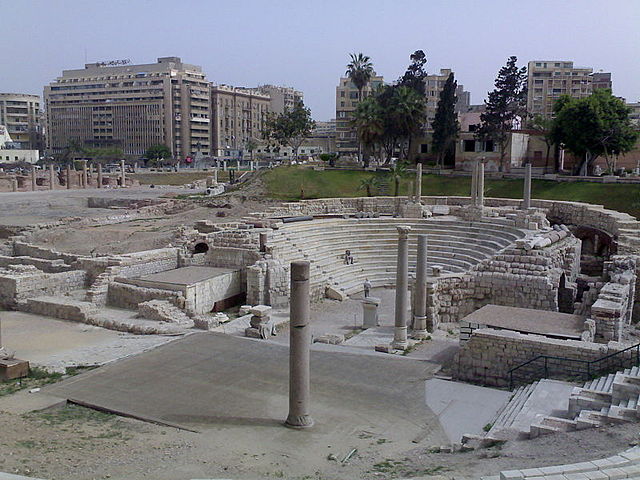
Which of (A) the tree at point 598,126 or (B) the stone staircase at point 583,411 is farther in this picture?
(A) the tree at point 598,126

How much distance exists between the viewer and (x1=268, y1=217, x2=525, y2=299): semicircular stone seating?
32.4 m

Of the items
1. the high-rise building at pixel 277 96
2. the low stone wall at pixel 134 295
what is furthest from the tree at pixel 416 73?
the high-rise building at pixel 277 96

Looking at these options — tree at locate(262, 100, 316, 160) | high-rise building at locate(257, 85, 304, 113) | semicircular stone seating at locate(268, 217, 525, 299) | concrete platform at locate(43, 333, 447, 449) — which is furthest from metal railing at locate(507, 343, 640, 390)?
high-rise building at locate(257, 85, 304, 113)

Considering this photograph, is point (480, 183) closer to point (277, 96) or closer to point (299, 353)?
point (299, 353)

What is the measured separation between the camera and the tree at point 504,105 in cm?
6775

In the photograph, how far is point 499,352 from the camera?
1789 cm

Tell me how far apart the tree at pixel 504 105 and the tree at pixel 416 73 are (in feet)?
32.1

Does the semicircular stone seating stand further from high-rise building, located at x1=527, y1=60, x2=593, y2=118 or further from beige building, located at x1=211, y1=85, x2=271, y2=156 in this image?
beige building, located at x1=211, y1=85, x2=271, y2=156

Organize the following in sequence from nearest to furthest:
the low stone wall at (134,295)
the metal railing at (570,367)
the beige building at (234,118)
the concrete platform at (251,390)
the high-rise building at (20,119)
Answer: the concrete platform at (251,390), the metal railing at (570,367), the low stone wall at (134,295), the beige building at (234,118), the high-rise building at (20,119)

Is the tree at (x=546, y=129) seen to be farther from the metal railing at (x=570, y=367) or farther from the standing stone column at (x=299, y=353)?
the standing stone column at (x=299, y=353)

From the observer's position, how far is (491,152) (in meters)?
70.6

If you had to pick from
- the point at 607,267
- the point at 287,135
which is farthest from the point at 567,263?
the point at 287,135

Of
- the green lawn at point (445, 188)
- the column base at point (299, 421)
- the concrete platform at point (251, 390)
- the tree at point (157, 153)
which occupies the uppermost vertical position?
the tree at point (157, 153)

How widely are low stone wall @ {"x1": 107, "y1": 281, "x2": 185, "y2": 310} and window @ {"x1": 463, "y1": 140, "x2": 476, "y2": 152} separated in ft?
173
